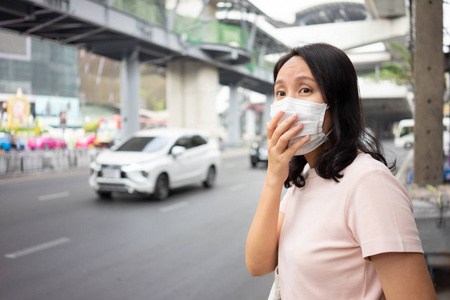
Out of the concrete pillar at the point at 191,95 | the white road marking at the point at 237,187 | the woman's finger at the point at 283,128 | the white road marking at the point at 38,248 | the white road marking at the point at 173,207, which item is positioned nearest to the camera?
the woman's finger at the point at 283,128

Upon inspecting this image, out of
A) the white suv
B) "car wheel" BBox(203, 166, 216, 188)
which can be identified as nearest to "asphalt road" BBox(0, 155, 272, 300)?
the white suv

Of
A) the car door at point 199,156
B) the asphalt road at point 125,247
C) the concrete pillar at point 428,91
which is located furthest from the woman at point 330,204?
the car door at point 199,156

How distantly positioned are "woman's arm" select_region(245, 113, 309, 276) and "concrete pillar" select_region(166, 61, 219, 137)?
102 feet

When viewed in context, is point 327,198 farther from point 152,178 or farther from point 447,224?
point 152,178

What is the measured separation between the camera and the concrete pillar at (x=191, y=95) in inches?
1282

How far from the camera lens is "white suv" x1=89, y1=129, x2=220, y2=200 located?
10.1 m

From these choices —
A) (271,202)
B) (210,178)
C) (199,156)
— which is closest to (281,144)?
(271,202)

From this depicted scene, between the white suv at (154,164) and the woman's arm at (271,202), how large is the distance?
342 inches

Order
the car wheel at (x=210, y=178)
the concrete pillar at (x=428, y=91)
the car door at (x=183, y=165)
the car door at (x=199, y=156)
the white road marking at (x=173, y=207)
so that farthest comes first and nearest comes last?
the car wheel at (x=210, y=178)
the car door at (x=199, y=156)
the car door at (x=183, y=165)
the white road marking at (x=173, y=207)
the concrete pillar at (x=428, y=91)

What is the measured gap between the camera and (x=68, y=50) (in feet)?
206

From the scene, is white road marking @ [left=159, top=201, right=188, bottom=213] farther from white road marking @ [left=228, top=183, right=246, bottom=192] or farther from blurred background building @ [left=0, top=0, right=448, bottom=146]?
blurred background building @ [left=0, top=0, right=448, bottom=146]

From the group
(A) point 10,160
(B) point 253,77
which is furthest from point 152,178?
(B) point 253,77

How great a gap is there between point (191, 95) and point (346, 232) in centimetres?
3224

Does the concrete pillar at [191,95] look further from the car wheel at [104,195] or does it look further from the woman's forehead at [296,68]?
the woman's forehead at [296,68]
